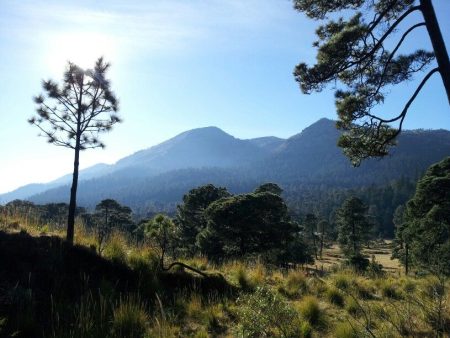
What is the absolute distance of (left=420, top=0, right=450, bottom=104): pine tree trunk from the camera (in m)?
8.01

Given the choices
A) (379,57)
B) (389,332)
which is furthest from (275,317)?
(379,57)

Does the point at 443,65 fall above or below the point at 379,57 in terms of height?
below

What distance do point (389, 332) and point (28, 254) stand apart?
671cm

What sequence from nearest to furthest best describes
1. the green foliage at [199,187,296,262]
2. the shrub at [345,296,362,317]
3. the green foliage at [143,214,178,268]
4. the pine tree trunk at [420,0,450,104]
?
the shrub at [345,296,362,317], the pine tree trunk at [420,0,450,104], the green foliage at [143,214,178,268], the green foliage at [199,187,296,262]

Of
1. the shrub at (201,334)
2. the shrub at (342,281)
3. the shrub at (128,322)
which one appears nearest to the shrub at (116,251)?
the shrub at (128,322)

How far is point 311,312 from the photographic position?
749cm

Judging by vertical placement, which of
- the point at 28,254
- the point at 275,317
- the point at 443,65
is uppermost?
the point at 443,65

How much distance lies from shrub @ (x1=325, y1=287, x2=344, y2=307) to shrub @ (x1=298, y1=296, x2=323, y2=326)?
4.16 ft

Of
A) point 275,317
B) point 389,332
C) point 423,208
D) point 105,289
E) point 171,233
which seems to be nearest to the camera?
point 275,317

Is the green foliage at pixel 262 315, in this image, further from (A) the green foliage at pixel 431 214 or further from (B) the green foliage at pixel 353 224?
(B) the green foliage at pixel 353 224

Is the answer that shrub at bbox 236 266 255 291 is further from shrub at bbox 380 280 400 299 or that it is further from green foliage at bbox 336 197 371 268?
green foliage at bbox 336 197 371 268

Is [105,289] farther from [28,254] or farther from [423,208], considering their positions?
[423,208]

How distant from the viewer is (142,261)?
360 inches

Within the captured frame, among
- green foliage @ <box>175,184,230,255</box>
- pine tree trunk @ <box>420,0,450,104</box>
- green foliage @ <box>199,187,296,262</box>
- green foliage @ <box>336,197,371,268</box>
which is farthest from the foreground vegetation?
green foliage @ <box>336,197,371,268</box>
